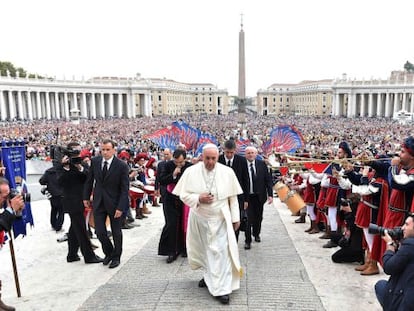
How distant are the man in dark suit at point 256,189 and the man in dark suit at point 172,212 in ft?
3.96

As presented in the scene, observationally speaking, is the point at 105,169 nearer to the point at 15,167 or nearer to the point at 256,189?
the point at 15,167

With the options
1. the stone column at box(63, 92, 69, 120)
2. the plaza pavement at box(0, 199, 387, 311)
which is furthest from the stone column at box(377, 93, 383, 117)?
the plaza pavement at box(0, 199, 387, 311)

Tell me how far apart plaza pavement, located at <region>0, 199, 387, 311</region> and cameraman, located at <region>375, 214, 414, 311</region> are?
955 mm

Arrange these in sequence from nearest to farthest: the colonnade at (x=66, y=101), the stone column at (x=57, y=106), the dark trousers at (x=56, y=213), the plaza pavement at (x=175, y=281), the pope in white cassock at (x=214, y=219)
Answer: the plaza pavement at (x=175, y=281), the pope in white cassock at (x=214, y=219), the dark trousers at (x=56, y=213), the colonnade at (x=66, y=101), the stone column at (x=57, y=106)

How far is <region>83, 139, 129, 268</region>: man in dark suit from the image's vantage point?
4836mm

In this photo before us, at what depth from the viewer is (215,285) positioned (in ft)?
12.1

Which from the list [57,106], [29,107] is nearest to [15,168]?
[29,107]

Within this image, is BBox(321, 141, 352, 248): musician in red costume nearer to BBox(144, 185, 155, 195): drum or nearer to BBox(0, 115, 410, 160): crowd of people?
BBox(144, 185, 155, 195): drum

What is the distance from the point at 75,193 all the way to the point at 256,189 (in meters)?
2.74

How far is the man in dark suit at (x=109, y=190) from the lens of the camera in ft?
15.9

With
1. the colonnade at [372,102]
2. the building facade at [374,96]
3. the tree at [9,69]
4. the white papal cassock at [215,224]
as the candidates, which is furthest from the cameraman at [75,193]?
the colonnade at [372,102]

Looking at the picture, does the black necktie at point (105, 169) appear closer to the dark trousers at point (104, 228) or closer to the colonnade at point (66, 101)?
the dark trousers at point (104, 228)

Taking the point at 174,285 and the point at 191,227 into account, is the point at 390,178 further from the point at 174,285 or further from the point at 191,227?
the point at 174,285

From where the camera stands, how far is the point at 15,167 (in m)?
4.66
